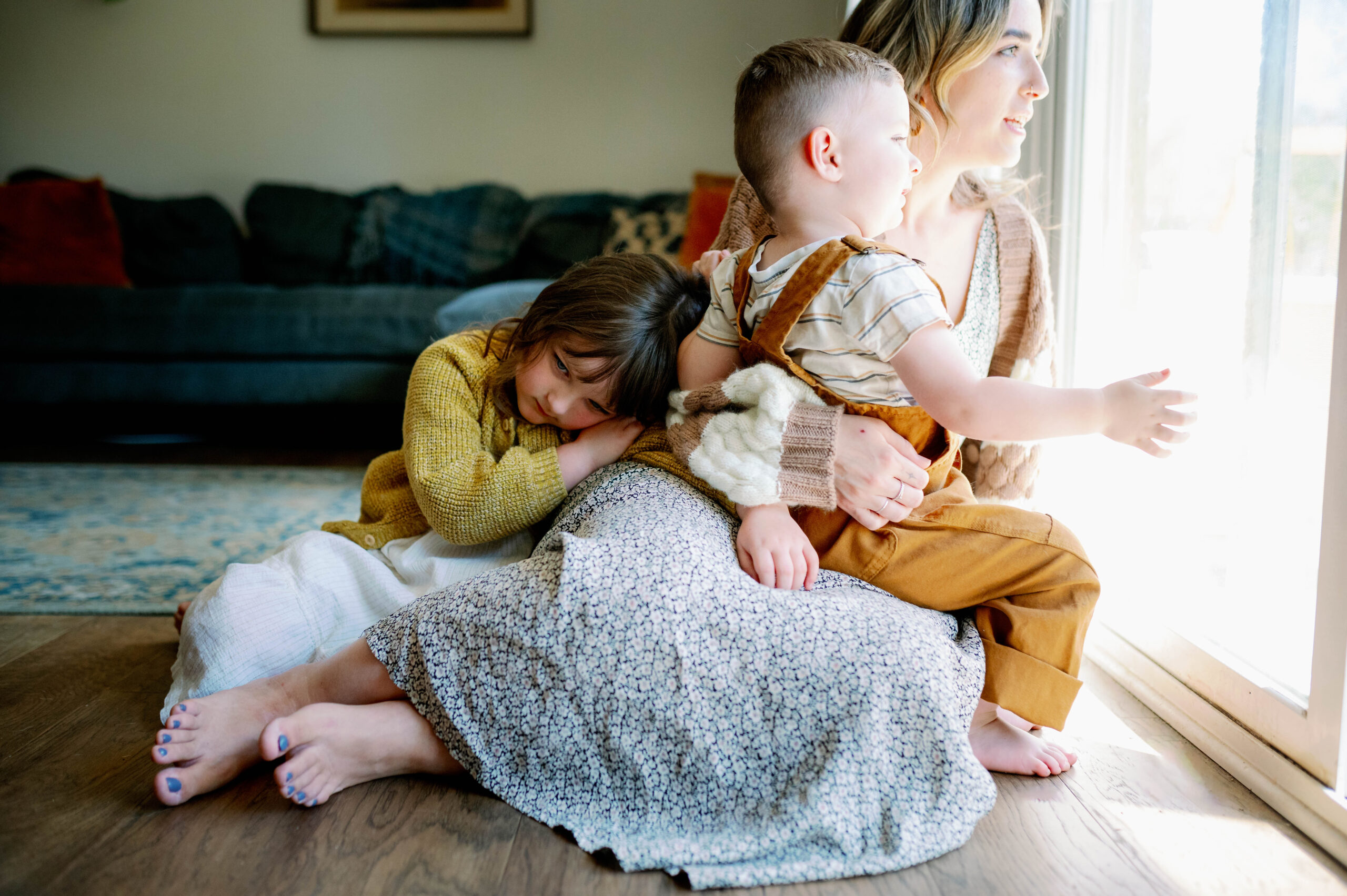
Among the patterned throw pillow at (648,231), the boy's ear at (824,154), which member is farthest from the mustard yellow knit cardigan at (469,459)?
the patterned throw pillow at (648,231)

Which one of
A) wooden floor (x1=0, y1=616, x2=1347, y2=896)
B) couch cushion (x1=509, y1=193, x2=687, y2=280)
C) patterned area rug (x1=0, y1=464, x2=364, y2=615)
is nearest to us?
wooden floor (x1=0, y1=616, x2=1347, y2=896)

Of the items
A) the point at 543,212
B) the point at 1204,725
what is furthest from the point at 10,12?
the point at 1204,725

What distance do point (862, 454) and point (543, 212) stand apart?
333 centimetres

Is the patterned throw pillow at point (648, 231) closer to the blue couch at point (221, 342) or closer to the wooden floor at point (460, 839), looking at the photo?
the blue couch at point (221, 342)

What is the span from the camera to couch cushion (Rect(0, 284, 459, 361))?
11.0ft

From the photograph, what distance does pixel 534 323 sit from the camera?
1.26 m

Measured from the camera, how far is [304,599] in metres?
1.22

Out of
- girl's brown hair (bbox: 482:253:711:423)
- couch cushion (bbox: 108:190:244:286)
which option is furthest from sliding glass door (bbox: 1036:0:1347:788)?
couch cushion (bbox: 108:190:244:286)

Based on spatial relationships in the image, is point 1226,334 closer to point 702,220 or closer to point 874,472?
Answer: point 874,472

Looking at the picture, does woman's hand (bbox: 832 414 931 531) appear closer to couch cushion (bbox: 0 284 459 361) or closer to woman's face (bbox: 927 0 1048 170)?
woman's face (bbox: 927 0 1048 170)

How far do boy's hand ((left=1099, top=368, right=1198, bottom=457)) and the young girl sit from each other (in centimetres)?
55

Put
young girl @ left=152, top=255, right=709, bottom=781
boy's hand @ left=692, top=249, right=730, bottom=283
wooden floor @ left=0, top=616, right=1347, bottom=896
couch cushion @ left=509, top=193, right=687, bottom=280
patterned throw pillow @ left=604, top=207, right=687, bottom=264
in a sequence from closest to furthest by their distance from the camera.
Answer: wooden floor @ left=0, top=616, right=1347, bottom=896
young girl @ left=152, top=255, right=709, bottom=781
boy's hand @ left=692, top=249, right=730, bottom=283
patterned throw pillow @ left=604, top=207, right=687, bottom=264
couch cushion @ left=509, top=193, right=687, bottom=280

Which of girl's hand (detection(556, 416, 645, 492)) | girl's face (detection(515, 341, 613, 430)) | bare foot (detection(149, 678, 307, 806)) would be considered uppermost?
girl's face (detection(515, 341, 613, 430))

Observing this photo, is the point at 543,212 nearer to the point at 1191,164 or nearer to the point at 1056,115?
the point at 1056,115
